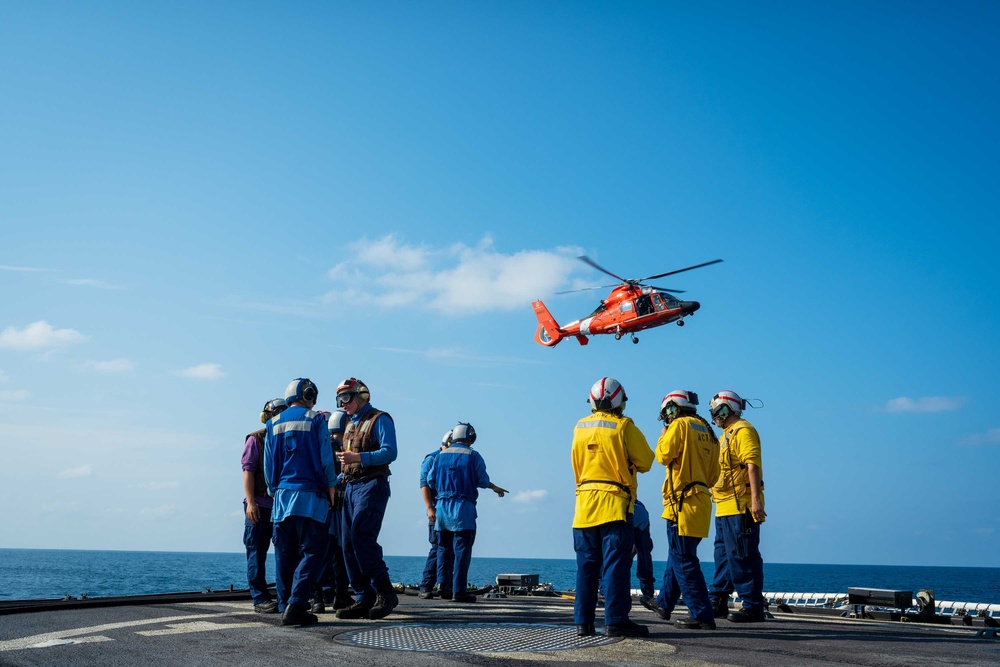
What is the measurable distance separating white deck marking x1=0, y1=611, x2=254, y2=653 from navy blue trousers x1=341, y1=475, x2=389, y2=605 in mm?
1132

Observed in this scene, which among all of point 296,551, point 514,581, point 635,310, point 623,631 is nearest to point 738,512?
point 623,631

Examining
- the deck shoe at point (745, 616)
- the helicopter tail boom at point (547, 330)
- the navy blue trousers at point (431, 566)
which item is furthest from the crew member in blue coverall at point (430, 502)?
the helicopter tail boom at point (547, 330)

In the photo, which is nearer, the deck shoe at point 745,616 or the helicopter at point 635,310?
the deck shoe at point 745,616

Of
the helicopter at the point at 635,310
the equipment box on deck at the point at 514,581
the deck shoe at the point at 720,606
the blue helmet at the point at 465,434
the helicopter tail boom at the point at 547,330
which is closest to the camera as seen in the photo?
the deck shoe at the point at 720,606

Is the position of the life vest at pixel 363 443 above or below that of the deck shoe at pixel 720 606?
above

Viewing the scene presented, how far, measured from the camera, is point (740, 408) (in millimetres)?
9109

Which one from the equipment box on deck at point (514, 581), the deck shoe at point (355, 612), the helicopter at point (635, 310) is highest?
the helicopter at point (635, 310)

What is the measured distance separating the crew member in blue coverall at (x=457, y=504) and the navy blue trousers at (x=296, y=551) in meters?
3.83

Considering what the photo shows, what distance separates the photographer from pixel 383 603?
7.59 metres

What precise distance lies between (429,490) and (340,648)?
22.2 feet

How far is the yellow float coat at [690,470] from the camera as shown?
7875mm

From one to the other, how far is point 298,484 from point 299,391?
892 millimetres

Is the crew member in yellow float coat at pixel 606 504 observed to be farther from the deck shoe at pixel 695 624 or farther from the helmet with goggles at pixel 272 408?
the helmet with goggles at pixel 272 408

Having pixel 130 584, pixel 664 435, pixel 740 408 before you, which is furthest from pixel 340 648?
pixel 130 584
